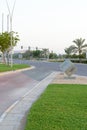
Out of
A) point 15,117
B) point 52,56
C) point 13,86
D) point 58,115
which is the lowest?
point 52,56

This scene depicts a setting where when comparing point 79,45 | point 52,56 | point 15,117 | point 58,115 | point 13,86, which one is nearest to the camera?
point 58,115

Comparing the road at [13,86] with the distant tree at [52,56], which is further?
the distant tree at [52,56]

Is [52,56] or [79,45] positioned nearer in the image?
[79,45]

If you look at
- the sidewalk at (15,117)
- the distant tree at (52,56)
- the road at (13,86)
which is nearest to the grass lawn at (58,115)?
the sidewalk at (15,117)

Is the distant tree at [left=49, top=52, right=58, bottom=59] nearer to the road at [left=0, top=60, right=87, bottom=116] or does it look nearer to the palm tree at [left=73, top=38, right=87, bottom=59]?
the palm tree at [left=73, top=38, right=87, bottom=59]

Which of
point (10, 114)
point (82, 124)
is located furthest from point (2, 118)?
point (82, 124)

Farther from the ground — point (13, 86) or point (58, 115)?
point (58, 115)

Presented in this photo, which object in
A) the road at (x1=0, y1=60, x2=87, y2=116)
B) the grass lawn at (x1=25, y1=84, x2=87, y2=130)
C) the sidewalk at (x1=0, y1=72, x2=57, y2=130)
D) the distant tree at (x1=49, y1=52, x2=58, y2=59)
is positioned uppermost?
the grass lawn at (x1=25, y1=84, x2=87, y2=130)

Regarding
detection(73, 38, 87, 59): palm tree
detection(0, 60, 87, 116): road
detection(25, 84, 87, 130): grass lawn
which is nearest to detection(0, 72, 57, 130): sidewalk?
detection(25, 84, 87, 130): grass lawn

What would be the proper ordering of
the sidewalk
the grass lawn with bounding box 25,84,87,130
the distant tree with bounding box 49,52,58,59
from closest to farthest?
1. the grass lawn with bounding box 25,84,87,130
2. the sidewalk
3. the distant tree with bounding box 49,52,58,59

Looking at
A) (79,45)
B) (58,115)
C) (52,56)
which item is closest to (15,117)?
(58,115)

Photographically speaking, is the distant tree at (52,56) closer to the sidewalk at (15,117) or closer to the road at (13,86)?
the road at (13,86)

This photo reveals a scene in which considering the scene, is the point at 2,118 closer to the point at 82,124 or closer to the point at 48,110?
the point at 48,110

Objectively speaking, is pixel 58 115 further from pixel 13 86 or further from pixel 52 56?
pixel 52 56
